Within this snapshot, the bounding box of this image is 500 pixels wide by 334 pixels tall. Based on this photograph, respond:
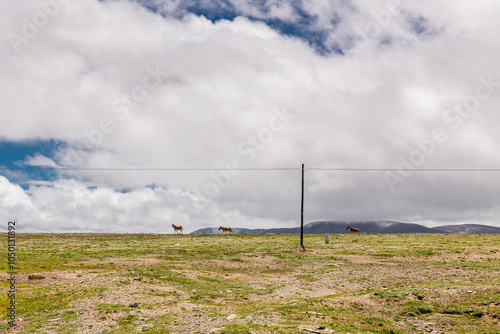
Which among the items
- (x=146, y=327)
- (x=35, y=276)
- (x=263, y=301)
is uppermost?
(x=146, y=327)

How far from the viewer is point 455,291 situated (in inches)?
795

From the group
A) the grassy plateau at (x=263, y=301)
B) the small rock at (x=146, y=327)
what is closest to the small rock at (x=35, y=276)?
the grassy plateau at (x=263, y=301)

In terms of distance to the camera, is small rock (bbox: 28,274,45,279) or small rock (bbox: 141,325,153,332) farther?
small rock (bbox: 28,274,45,279)

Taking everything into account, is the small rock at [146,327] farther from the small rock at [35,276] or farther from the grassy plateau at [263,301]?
the small rock at [35,276]

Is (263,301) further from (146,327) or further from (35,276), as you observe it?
(35,276)

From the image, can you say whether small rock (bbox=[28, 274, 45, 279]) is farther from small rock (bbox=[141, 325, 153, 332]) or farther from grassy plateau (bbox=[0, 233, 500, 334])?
small rock (bbox=[141, 325, 153, 332])

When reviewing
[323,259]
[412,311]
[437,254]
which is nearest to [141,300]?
[412,311]

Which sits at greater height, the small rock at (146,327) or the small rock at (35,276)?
the small rock at (146,327)

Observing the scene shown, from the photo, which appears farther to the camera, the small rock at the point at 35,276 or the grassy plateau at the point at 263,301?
the small rock at the point at 35,276

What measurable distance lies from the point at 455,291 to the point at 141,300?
1722cm

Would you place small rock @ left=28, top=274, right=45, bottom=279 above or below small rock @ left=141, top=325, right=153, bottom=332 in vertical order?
below

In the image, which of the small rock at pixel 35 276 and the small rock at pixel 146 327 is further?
the small rock at pixel 35 276

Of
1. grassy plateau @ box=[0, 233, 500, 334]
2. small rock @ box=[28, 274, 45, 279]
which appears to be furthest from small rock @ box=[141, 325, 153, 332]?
small rock @ box=[28, 274, 45, 279]

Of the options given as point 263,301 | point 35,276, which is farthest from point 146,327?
point 35,276
